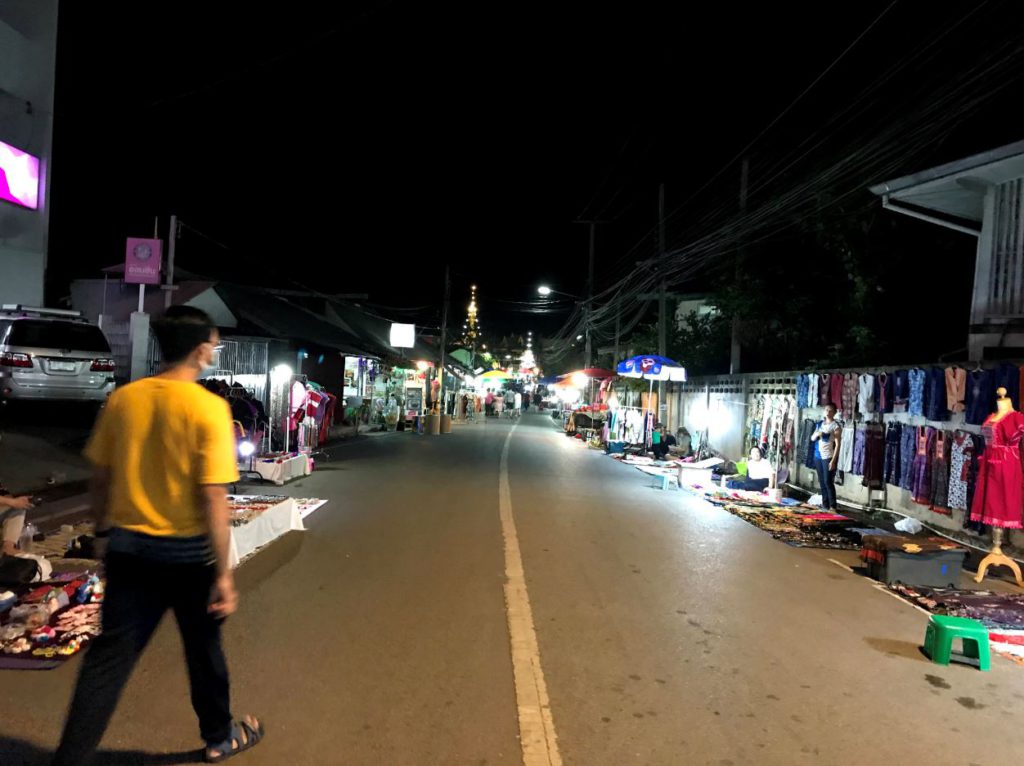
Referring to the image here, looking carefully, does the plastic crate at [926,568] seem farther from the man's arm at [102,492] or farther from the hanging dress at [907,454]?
the man's arm at [102,492]

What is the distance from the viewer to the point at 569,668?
4.72 metres

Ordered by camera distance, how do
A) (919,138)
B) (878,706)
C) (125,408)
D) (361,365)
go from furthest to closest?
(361,365) → (919,138) → (878,706) → (125,408)

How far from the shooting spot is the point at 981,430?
330 inches

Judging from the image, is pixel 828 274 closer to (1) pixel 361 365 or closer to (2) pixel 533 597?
(2) pixel 533 597

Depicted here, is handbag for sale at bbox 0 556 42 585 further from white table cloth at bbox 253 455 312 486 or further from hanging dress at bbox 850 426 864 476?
hanging dress at bbox 850 426 864 476

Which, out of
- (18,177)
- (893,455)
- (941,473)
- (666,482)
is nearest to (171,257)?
(18,177)

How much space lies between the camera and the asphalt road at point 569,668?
3.69 metres

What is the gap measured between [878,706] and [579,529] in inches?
214

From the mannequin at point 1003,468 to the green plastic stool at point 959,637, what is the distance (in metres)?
3.10

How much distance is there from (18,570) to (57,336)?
347 inches

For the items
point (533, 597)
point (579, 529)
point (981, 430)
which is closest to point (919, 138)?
point (981, 430)

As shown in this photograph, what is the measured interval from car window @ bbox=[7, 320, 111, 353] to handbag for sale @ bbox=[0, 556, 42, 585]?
333 inches

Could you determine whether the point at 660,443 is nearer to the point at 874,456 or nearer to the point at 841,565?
the point at 874,456

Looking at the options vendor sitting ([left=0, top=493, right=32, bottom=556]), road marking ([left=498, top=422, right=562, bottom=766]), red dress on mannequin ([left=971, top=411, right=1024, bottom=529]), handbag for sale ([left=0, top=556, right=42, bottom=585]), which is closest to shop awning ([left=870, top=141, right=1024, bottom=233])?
red dress on mannequin ([left=971, top=411, right=1024, bottom=529])
